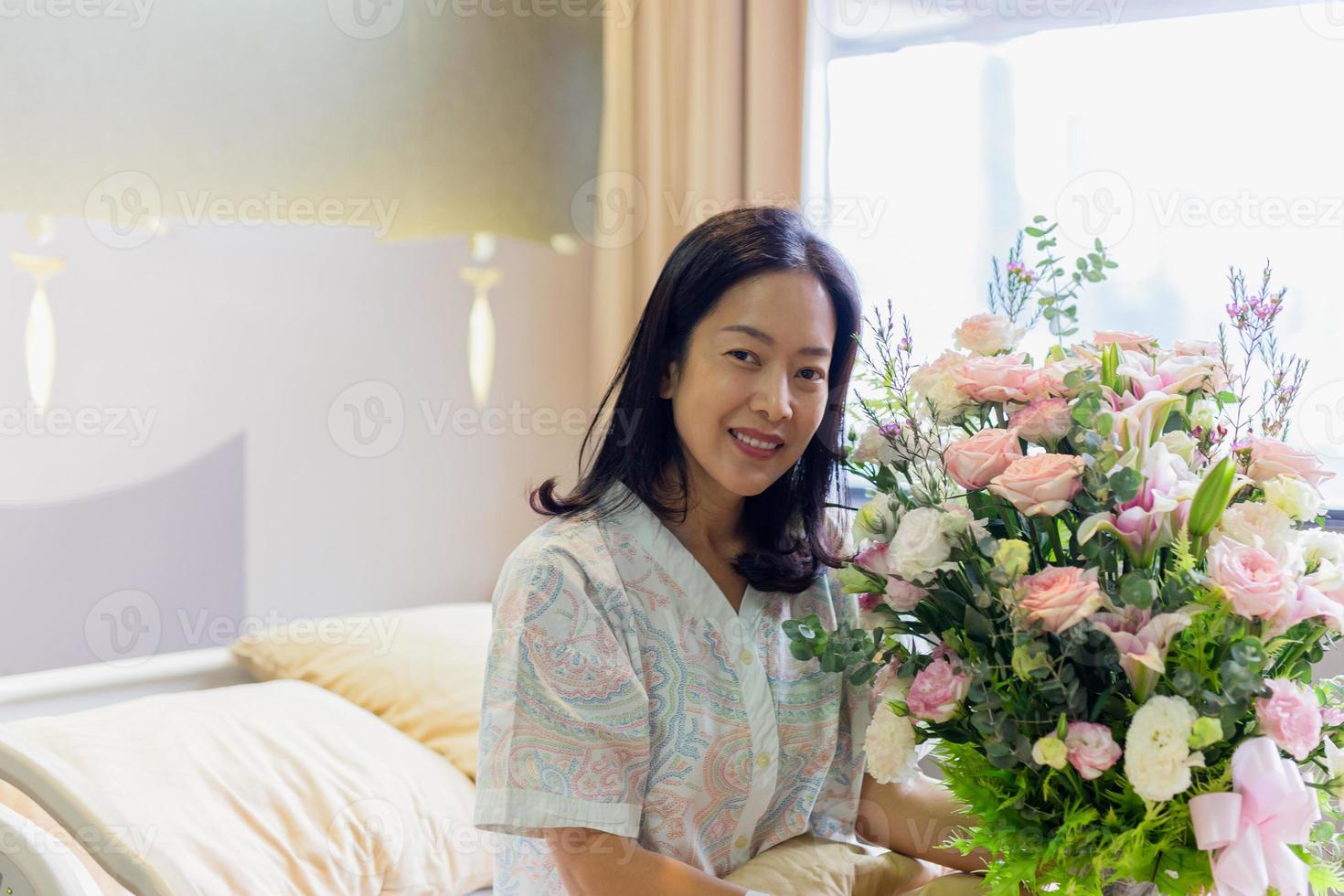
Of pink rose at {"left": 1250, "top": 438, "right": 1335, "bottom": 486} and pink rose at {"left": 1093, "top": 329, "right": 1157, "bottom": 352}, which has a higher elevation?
pink rose at {"left": 1093, "top": 329, "right": 1157, "bottom": 352}

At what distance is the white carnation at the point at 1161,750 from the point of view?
913 millimetres

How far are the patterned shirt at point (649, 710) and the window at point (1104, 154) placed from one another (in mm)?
1170

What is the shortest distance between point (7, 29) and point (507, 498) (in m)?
1.38

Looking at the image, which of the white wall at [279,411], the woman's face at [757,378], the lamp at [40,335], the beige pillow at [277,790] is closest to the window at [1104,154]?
the white wall at [279,411]

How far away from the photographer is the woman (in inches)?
48.6

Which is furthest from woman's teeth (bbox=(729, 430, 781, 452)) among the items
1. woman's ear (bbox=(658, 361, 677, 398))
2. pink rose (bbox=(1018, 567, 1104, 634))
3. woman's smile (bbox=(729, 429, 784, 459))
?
pink rose (bbox=(1018, 567, 1104, 634))

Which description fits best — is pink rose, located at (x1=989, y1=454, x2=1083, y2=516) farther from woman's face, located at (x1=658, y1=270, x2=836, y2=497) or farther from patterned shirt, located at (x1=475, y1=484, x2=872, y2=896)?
patterned shirt, located at (x1=475, y1=484, x2=872, y2=896)

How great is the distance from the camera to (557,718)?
1234mm

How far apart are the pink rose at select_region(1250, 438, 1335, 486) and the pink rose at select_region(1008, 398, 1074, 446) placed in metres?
0.18

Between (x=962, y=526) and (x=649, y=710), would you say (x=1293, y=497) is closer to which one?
(x=962, y=526)

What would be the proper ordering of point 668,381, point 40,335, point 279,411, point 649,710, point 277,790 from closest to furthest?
point 649,710, point 668,381, point 277,790, point 40,335, point 279,411

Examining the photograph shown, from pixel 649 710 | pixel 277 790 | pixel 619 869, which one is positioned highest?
pixel 649 710

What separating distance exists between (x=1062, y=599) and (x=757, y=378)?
479 millimetres

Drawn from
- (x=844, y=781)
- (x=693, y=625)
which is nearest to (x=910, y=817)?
(x=844, y=781)
